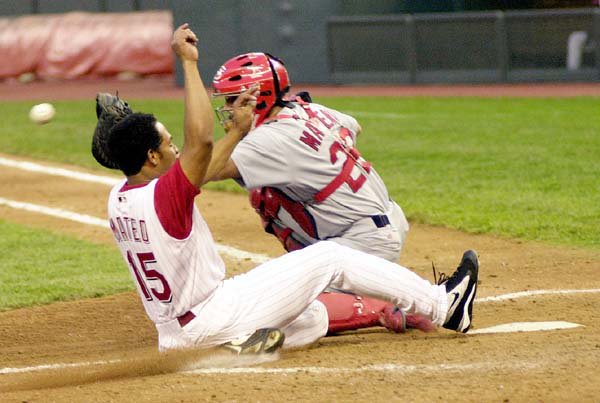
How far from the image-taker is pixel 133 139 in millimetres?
4621

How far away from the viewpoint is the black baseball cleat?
204 inches

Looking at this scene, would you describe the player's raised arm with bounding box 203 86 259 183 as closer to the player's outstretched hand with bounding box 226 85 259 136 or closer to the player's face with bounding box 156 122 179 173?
the player's outstretched hand with bounding box 226 85 259 136

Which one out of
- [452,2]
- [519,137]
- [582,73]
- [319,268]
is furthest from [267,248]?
[452,2]

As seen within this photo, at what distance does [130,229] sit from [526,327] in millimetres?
1971

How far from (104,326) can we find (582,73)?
49.7 feet

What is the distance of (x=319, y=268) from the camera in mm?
4895

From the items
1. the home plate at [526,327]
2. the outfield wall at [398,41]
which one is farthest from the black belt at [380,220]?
the outfield wall at [398,41]

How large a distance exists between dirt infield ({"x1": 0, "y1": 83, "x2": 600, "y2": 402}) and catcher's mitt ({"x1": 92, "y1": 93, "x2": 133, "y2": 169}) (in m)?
0.94

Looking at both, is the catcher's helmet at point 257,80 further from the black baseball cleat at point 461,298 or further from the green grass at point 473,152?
the green grass at point 473,152

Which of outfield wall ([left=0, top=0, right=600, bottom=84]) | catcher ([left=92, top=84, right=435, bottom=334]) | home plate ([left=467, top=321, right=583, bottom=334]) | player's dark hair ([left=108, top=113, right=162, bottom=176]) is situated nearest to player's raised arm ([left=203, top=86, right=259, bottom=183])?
player's dark hair ([left=108, top=113, right=162, bottom=176])

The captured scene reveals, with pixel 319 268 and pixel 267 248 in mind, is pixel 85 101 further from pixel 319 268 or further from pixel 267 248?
pixel 319 268

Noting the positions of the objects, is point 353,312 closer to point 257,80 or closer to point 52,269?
point 257,80

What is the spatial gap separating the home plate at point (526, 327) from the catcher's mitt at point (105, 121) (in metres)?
1.92

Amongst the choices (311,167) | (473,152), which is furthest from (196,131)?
(473,152)
